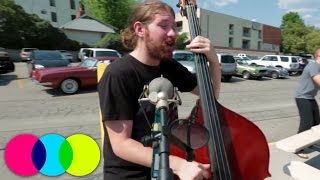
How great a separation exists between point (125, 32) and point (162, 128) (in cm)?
90

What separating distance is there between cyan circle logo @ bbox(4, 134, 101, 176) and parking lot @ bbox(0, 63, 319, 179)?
3.04 ft

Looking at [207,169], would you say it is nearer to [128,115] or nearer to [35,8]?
[128,115]

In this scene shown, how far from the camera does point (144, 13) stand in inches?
65.8

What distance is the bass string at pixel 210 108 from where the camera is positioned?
4.92 ft

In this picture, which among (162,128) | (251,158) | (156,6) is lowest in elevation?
(251,158)

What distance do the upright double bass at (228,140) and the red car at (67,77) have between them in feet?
38.7

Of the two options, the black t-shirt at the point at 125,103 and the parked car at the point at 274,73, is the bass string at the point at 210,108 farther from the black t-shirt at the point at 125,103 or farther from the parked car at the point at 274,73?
the parked car at the point at 274,73

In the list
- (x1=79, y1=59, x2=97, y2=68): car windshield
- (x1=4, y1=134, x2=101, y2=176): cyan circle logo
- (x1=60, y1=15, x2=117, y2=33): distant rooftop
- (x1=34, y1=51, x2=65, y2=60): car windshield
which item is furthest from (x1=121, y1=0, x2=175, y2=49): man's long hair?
(x1=60, y1=15, x2=117, y2=33): distant rooftop

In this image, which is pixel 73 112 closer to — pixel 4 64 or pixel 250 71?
pixel 4 64

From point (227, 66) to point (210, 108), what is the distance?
18.9 meters

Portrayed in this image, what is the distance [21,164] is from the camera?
4398 mm

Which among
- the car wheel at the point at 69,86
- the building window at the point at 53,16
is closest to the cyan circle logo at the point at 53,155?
the car wheel at the point at 69,86

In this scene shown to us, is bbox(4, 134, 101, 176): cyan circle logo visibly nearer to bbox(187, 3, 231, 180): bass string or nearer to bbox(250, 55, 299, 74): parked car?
bbox(187, 3, 231, 180): bass string

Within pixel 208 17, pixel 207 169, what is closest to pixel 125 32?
pixel 207 169
